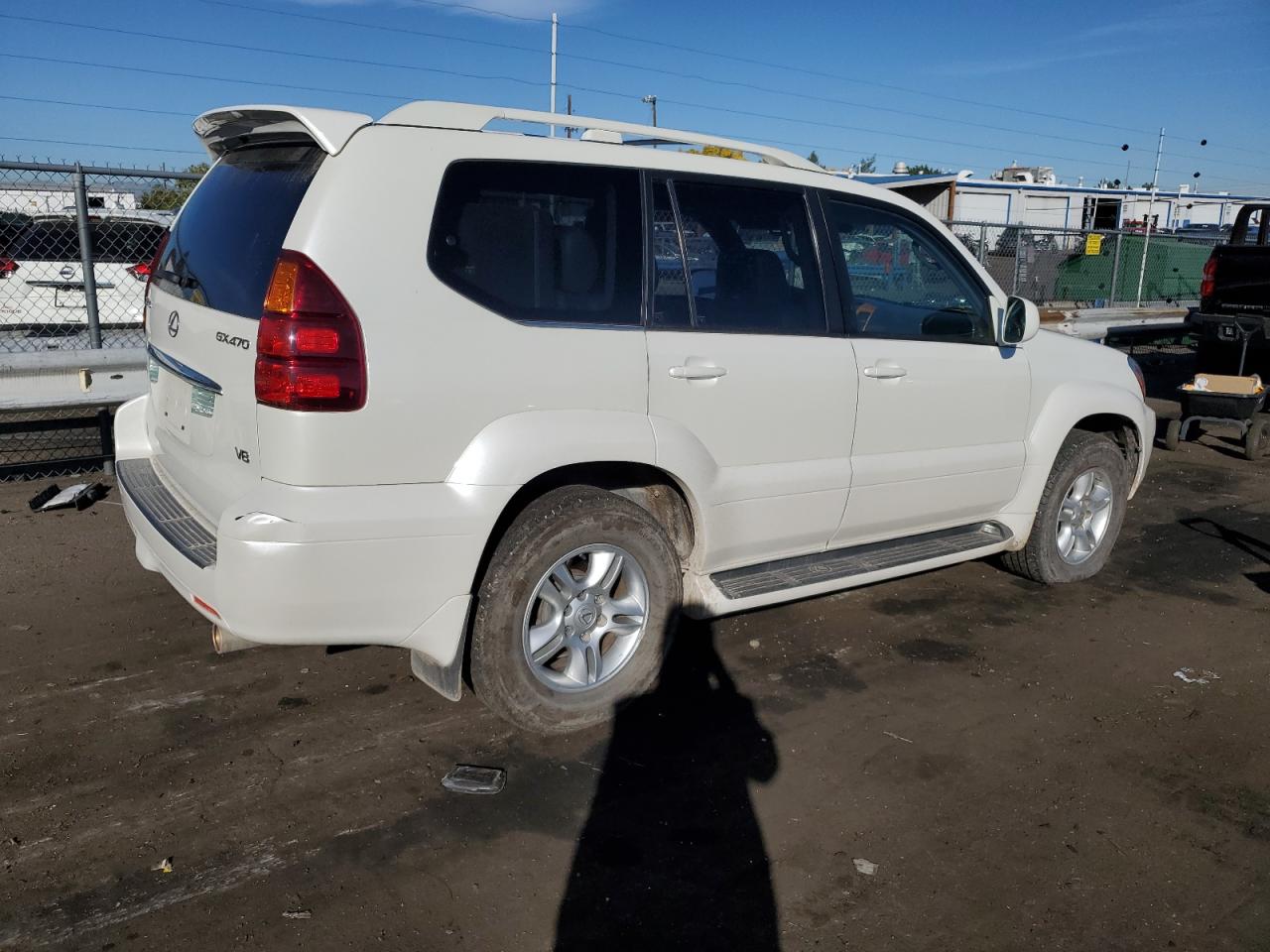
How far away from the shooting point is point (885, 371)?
Answer: 4344 millimetres

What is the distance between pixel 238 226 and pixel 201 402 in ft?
1.99

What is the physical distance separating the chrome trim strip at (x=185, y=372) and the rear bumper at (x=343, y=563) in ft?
1.46

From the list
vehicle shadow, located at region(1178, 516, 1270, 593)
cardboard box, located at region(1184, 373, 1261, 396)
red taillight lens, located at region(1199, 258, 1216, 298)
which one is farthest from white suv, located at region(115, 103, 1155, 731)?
red taillight lens, located at region(1199, 258, 1216, 298)

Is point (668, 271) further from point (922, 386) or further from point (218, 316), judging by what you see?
point (218, 316)

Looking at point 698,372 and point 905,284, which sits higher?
point 905,284

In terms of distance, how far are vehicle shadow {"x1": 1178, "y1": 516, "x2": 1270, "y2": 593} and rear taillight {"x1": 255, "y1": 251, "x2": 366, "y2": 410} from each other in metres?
5.09

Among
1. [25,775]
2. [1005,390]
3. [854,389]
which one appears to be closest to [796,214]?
[854,389]

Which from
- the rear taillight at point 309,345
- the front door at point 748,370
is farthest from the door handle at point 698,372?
the rear taillight at point 309,345

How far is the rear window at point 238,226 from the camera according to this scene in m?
3.26

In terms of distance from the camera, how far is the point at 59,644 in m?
4.36

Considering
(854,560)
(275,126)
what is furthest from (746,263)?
(275,126)

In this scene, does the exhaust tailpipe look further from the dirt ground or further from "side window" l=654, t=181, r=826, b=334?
"side window" l=654, t=181, r=826, b=334

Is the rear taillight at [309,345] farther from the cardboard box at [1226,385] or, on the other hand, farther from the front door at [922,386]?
the cardboard box at [1226,385]

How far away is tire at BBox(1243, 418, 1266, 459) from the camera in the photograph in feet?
29.7
